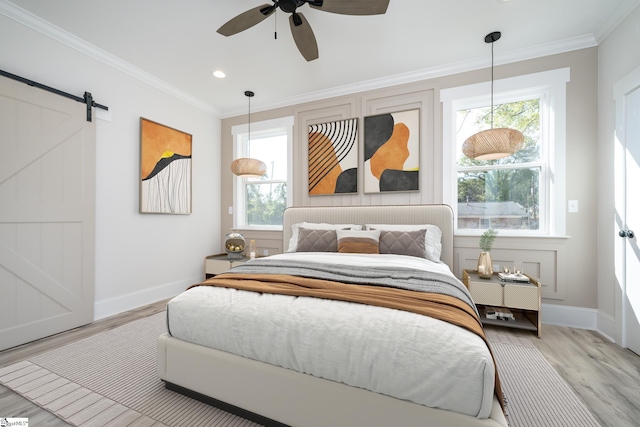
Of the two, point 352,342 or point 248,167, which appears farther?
point 248,167

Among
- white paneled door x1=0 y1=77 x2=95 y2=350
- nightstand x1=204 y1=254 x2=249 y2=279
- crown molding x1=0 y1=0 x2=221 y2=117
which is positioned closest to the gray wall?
nightstand x1=204 y1=254 x2=249 y2=279

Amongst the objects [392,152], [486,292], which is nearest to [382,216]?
[392,152]

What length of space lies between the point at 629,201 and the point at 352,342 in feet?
9.03

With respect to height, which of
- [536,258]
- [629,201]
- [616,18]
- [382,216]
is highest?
[616,18]

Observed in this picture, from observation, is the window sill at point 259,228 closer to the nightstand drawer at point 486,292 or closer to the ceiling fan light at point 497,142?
the nightstand drawer at point 486,292

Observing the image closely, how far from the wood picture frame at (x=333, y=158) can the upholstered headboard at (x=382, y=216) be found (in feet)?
0.98

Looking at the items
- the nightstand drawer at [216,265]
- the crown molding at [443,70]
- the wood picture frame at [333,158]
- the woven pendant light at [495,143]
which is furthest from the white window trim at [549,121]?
the nightstand drawer at [216,265]

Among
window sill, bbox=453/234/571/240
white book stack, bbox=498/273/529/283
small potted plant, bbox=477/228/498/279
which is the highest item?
window sill, bbox=453/234/571/240

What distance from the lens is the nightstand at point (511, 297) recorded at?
93.3 inches

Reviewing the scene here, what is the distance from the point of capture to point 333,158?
3.67 metres

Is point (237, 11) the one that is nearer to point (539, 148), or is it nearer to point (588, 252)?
point (539, 148)

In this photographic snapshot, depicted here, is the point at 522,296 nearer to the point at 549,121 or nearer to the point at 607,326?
the point at 607,326

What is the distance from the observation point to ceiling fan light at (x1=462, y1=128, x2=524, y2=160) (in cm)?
230

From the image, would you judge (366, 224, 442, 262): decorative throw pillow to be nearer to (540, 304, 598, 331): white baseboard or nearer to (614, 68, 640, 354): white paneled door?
(540, 304, 598, 331): white baseboard
